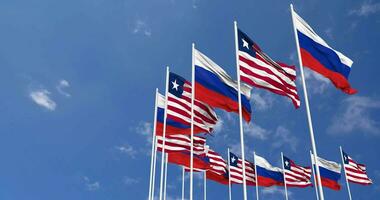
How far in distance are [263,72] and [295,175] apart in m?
20.2

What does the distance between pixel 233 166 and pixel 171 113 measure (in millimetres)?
12131

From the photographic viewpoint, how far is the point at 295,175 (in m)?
33.9

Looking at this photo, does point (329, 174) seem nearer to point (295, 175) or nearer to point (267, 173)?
point (295, 175)

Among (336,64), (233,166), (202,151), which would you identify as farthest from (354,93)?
(233,166)

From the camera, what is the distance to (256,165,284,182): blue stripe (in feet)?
105

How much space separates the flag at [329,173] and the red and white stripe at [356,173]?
252 centimetres

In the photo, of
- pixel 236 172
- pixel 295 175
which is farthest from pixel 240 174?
pixel 295 175

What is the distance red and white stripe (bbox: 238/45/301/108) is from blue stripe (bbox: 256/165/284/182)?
16162 mm

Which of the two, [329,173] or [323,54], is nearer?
[323,54]

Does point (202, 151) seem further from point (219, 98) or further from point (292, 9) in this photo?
point (292, 9)

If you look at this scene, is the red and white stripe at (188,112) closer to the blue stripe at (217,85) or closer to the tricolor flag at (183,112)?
the tricolor flag at (183,112)

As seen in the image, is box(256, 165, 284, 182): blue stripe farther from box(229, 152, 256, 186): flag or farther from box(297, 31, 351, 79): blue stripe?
box(297, 31, 351, 79): blue stripe

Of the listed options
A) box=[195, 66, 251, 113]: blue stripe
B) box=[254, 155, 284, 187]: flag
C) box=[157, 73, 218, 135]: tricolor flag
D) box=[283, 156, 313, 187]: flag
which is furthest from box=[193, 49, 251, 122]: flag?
box=[283, 156, 313, 187]: flag

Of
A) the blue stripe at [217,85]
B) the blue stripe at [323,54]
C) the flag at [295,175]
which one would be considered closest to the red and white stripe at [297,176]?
the flag at [295,175]
